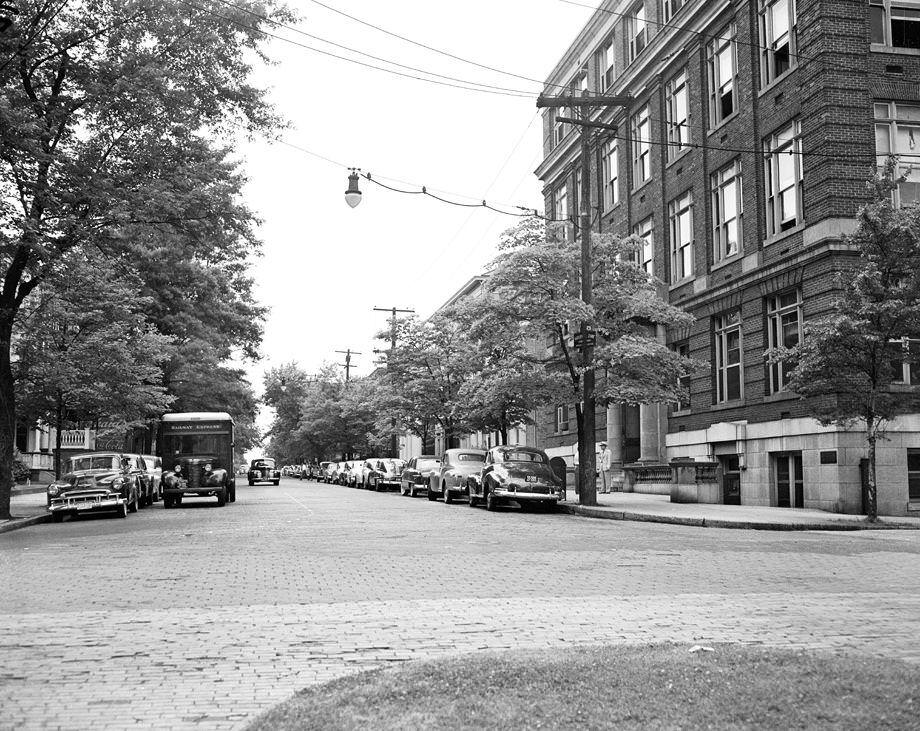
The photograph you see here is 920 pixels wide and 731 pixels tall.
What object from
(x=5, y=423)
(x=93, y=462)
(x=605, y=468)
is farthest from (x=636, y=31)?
(x=5, y=423)

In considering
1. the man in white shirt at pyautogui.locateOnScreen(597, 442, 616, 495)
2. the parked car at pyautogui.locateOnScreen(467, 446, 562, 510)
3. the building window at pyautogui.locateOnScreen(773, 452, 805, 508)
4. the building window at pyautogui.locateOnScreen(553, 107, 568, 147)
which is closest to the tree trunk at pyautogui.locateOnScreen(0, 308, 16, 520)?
the parked car at pyautogui.locateOnScreen(467, 446, 562, 510)

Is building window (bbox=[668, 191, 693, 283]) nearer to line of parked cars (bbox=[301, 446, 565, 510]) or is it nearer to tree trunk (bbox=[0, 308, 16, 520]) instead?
line of parked cars (bbox=[301, 446, 565, 510])

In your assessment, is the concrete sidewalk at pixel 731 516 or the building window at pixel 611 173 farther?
the building window at pixel 611 173

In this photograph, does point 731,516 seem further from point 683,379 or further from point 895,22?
point 895,22

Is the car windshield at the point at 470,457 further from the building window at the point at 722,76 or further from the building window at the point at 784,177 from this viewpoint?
the building window at the point at 722,76

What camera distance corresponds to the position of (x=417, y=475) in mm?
40062

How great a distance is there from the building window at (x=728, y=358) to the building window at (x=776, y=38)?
7328mm

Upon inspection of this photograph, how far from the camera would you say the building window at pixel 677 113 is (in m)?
34.8

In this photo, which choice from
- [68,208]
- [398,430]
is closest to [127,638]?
[68,208]

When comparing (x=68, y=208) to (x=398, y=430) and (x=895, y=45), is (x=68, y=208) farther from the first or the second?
(x=398, y=430)

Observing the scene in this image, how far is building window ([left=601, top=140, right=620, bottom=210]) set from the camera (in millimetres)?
41531

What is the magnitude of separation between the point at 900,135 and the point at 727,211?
637 centimetres

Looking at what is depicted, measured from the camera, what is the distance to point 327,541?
16.5m

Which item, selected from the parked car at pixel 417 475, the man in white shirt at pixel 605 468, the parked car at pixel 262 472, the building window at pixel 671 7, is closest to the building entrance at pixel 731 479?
Result: the man in white shirt at pixel 605 468
